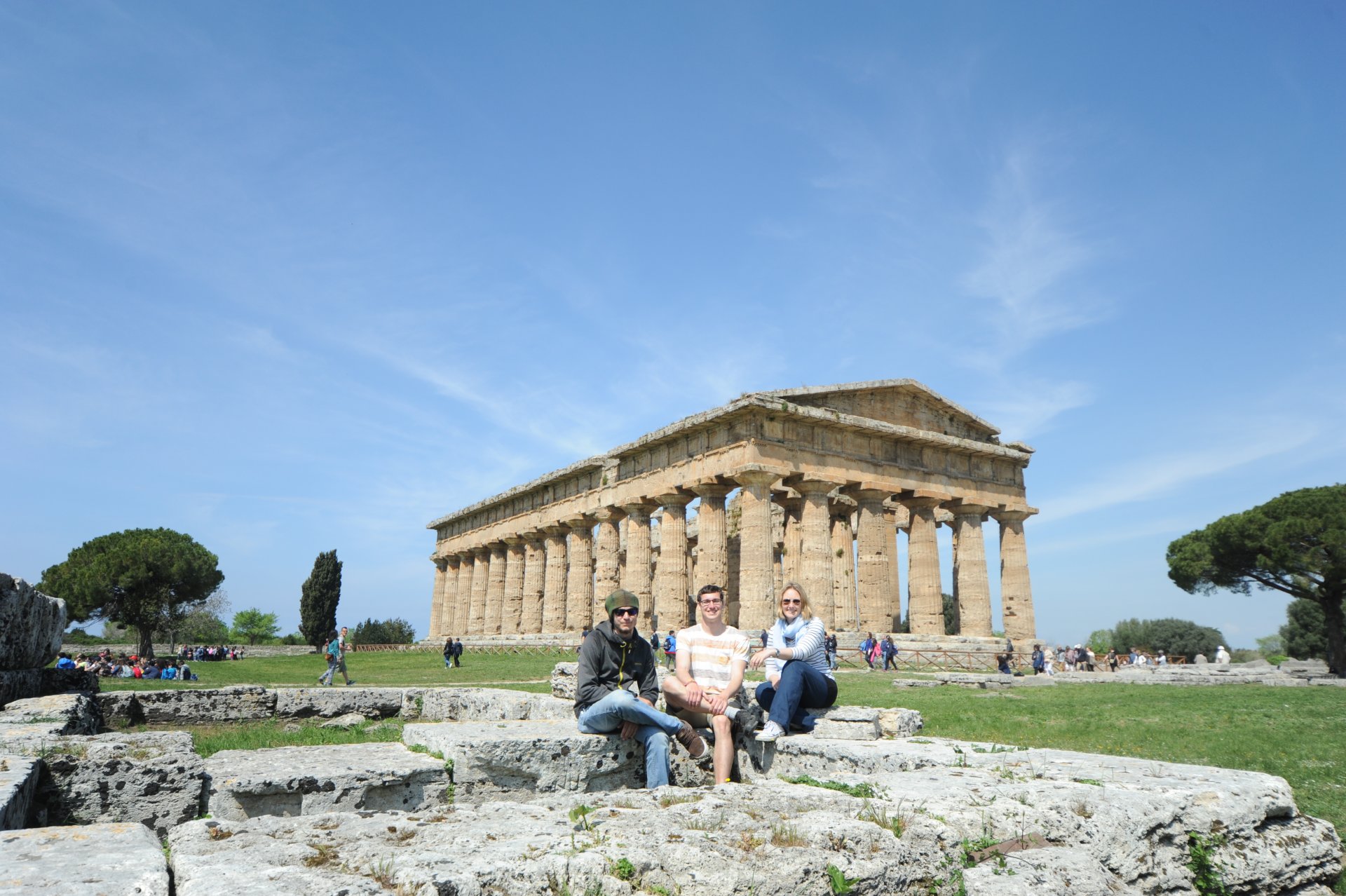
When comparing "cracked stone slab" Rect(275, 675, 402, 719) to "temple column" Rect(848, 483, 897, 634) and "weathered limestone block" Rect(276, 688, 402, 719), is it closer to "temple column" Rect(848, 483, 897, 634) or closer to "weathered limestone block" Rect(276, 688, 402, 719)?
"weathered limestone block" Rect(276, 688, 402, 719)

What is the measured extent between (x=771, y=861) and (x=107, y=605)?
6019cm

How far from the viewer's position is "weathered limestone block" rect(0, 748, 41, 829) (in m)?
3.92

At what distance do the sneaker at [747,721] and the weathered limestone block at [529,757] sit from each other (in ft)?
1.74

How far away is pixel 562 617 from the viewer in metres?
43.2

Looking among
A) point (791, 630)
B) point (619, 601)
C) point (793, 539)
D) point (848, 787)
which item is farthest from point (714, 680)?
point (793, 539)

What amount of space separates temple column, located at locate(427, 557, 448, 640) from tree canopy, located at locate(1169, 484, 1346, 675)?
1834 inches

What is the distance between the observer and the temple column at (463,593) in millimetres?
54781

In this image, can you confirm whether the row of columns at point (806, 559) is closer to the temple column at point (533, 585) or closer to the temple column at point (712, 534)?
the temple column at point (712, 534)

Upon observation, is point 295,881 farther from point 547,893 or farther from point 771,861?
point 771,861

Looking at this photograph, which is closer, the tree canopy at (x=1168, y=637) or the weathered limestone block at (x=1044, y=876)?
the weathered limestone block at (x=1044, y=876)

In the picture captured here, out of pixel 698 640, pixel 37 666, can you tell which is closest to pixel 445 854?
pixel 698 640

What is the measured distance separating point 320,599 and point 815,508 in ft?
160

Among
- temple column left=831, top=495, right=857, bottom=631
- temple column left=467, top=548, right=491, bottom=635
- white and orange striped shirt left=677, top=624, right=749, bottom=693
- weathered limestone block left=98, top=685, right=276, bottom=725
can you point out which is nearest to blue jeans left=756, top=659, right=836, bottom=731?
white and orange striped shirt left=677, top=624, right=749, bottom=693

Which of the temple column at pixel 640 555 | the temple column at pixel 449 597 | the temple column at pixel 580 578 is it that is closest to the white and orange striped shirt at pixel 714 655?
the temple column at pixel 640 555
